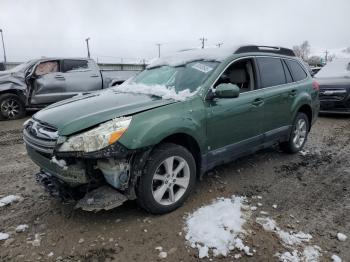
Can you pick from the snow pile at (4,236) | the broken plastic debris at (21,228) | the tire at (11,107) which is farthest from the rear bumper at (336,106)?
the snow pile at (4,236)

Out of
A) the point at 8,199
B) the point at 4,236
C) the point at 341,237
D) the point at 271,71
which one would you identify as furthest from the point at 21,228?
the point at 271,71

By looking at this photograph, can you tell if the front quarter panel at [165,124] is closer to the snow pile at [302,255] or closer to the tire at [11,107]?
the snow pile at [302,255]

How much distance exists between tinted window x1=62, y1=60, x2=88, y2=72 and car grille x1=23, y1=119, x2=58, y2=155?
21.9 ft

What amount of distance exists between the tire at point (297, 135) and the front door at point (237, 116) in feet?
3.75

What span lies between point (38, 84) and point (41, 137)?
6.53m

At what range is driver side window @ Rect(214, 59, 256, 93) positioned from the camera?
14.0 ft

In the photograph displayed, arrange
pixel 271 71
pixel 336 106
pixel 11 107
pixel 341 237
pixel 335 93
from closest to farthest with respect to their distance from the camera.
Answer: pixel 341 237, pixel 271 71, pixel 11 107, pixel 335 93, pixel 336 106

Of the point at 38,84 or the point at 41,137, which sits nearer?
the point at 41,137

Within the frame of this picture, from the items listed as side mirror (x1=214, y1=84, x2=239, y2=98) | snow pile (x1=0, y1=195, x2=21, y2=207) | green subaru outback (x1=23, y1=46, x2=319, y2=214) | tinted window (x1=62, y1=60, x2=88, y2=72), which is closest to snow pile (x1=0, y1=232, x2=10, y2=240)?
green subaru outback (x1=23, y1=46, x2=319, y2=214)

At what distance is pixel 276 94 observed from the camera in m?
4.87

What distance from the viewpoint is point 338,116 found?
10.1m

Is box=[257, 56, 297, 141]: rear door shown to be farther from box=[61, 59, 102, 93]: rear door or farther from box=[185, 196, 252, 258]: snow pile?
box=[61, 59, 102, 93]: rear door

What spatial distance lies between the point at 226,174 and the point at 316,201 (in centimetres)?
127

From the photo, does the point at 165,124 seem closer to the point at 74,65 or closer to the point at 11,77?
the point at 11,77
